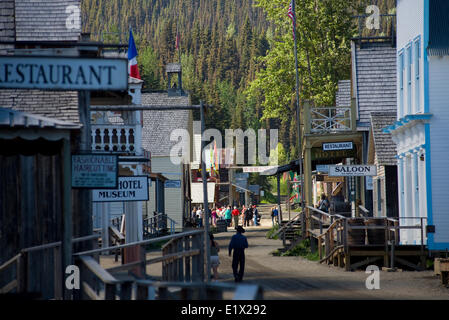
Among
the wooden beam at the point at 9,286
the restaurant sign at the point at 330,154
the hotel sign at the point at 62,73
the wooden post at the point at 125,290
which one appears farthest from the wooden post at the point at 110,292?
the restaurant sign at the point at 330,154

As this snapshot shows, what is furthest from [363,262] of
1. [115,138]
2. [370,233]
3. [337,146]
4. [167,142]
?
[167,142]

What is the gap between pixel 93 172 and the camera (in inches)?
506

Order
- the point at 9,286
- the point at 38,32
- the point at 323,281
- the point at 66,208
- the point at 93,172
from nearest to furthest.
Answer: the point at 66,208
the point at 93,172
the point at 9,286
the point at 323,281
the point at 38,32

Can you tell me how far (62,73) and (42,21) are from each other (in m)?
12.6

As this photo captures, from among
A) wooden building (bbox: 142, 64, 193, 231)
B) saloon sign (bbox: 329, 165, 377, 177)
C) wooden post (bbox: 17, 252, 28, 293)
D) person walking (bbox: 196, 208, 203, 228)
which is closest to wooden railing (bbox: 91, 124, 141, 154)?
saloon sign (bbox: 329, 165, 377, 177)

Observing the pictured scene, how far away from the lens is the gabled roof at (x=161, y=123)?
184 feet

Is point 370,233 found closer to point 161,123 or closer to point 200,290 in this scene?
point 200,290

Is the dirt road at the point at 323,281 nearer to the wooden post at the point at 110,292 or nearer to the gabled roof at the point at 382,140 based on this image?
the gabled roof at the point at 382,140

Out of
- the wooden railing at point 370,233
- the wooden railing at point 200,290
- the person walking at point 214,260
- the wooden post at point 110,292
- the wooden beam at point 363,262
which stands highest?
the wooden railing at point 200,290

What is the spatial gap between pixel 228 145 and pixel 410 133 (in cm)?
9817

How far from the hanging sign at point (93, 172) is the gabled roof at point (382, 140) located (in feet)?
62.0

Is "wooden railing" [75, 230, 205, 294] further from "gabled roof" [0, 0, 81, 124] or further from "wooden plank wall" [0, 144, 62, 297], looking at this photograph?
"gabled roof" [0, 0, 81, 124]

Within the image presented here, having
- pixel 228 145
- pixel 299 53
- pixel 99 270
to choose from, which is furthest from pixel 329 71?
pixel 228 145

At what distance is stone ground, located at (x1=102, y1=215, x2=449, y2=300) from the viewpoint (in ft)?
57.0
